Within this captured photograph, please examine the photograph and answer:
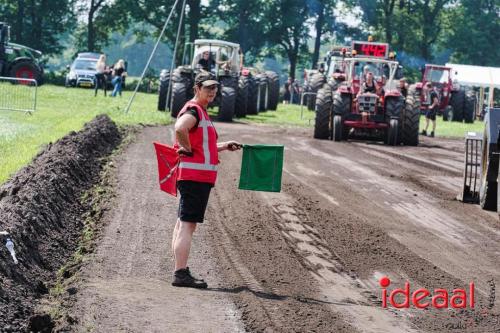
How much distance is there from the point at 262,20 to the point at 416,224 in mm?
59322

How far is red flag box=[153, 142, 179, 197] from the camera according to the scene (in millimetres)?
8797

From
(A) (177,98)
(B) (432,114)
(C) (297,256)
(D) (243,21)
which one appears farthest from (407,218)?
(D) (243,21)

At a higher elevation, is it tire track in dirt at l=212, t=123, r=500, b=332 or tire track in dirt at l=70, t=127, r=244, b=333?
tire track in dirt at l=212, t=123, r=500, b=332

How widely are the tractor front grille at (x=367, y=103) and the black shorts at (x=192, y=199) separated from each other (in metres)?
16.2

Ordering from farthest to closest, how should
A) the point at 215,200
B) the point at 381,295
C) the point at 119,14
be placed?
the point at 119,14 < the point at 215,200 < the point at 381,295

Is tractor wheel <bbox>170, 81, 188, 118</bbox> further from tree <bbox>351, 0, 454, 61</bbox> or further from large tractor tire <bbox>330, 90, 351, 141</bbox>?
tree <bbox>351, 0, 454, 61</bbox>

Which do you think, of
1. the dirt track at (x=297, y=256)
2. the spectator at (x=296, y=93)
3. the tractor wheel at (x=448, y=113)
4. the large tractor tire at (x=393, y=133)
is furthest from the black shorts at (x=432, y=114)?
the spectator at (x=296, y=93)

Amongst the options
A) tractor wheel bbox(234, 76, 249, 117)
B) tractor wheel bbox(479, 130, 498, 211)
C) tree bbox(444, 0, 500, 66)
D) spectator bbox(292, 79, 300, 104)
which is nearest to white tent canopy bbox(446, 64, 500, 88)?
spectator bbox(292, 79, 300, 104)

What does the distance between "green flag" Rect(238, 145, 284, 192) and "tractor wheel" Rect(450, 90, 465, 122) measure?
116ft

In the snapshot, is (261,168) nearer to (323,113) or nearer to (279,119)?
(323,113)

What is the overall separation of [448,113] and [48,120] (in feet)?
76.7

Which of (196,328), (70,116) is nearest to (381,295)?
(196,328)

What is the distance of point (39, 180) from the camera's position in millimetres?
12320

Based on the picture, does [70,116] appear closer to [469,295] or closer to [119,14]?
[469,295]
